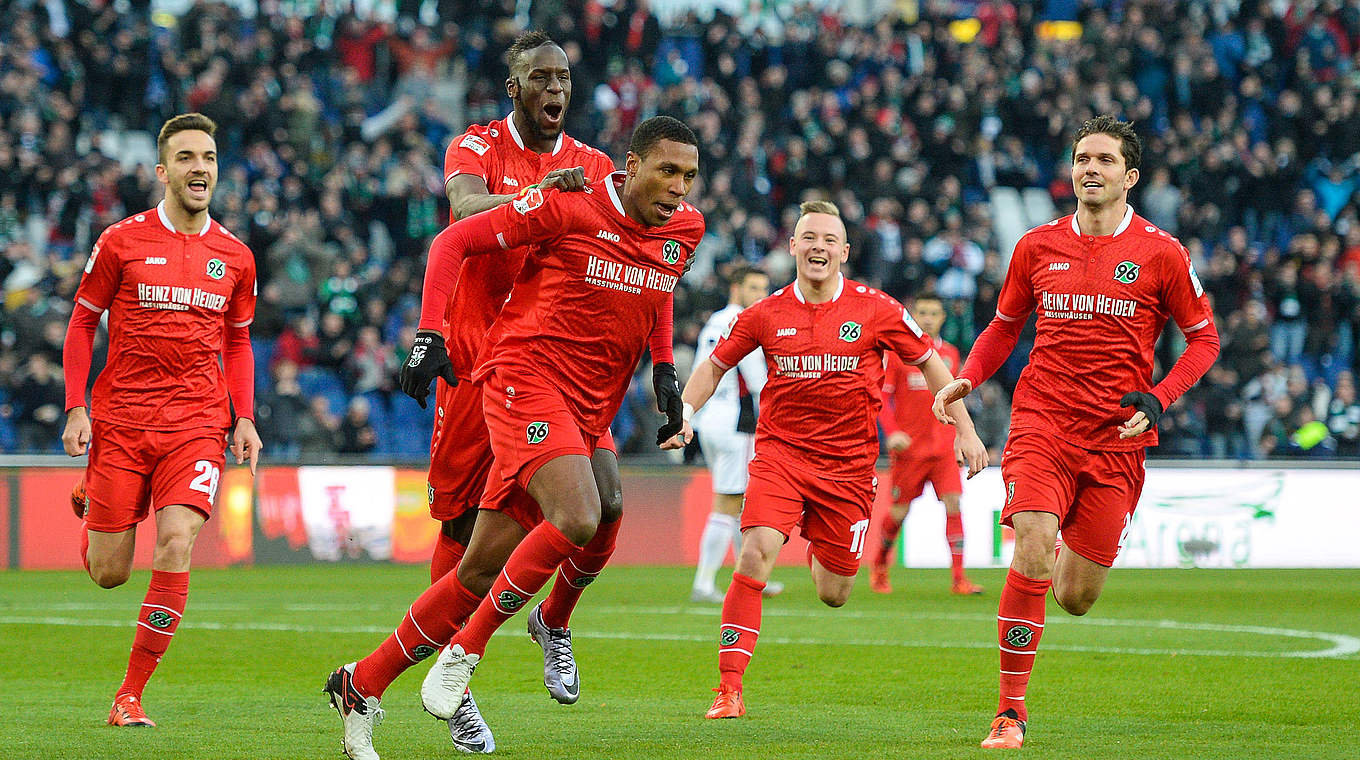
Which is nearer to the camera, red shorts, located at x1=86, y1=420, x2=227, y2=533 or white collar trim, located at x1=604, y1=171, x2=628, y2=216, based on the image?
white collar trim, located at x1=604, y1=171, x2=628, y2=216

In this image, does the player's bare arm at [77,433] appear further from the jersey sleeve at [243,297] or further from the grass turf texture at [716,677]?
the grass turf texture at [716,677]

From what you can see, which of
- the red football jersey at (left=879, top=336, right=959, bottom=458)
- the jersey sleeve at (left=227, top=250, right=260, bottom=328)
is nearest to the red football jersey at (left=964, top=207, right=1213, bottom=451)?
the jersey sleeve at (left=227, top=250, right=260, bottom=328)

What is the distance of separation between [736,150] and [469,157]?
631 inches

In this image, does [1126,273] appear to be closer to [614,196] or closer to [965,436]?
[965,436]

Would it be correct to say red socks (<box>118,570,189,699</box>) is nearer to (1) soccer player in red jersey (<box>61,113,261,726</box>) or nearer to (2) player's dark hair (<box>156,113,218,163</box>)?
(1) soccer player in red jersey (<box>61,113,261,726</box>)

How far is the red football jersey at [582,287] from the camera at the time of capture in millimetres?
Answer: 6172

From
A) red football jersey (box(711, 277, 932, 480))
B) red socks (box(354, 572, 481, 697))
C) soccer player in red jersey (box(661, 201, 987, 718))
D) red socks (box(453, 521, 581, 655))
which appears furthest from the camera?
red football jersey (box(711, 277, 932, 480))

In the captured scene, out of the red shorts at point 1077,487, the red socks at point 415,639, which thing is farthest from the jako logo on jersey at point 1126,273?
the red socks at point 415,639

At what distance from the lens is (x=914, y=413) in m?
14.4

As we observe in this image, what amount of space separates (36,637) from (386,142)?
11648 mm

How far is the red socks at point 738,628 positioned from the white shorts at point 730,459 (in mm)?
5311

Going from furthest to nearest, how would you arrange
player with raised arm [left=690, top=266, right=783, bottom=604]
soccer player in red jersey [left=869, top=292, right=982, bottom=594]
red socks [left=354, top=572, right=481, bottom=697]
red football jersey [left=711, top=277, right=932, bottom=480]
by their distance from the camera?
soccer player in red jersey [left=869, top=292, right=982, bottom=594] → player with raised arm [left=690, top=266, right=783, bottom=604] → red football jersey [left=711, top=277, right=932, bottom=480] → red socks [left=354, top=572, right=481, bottom=697]

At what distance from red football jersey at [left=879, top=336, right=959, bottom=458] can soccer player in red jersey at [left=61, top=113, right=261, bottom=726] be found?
7.49 metres

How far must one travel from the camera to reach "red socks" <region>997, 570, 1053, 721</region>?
648cm
